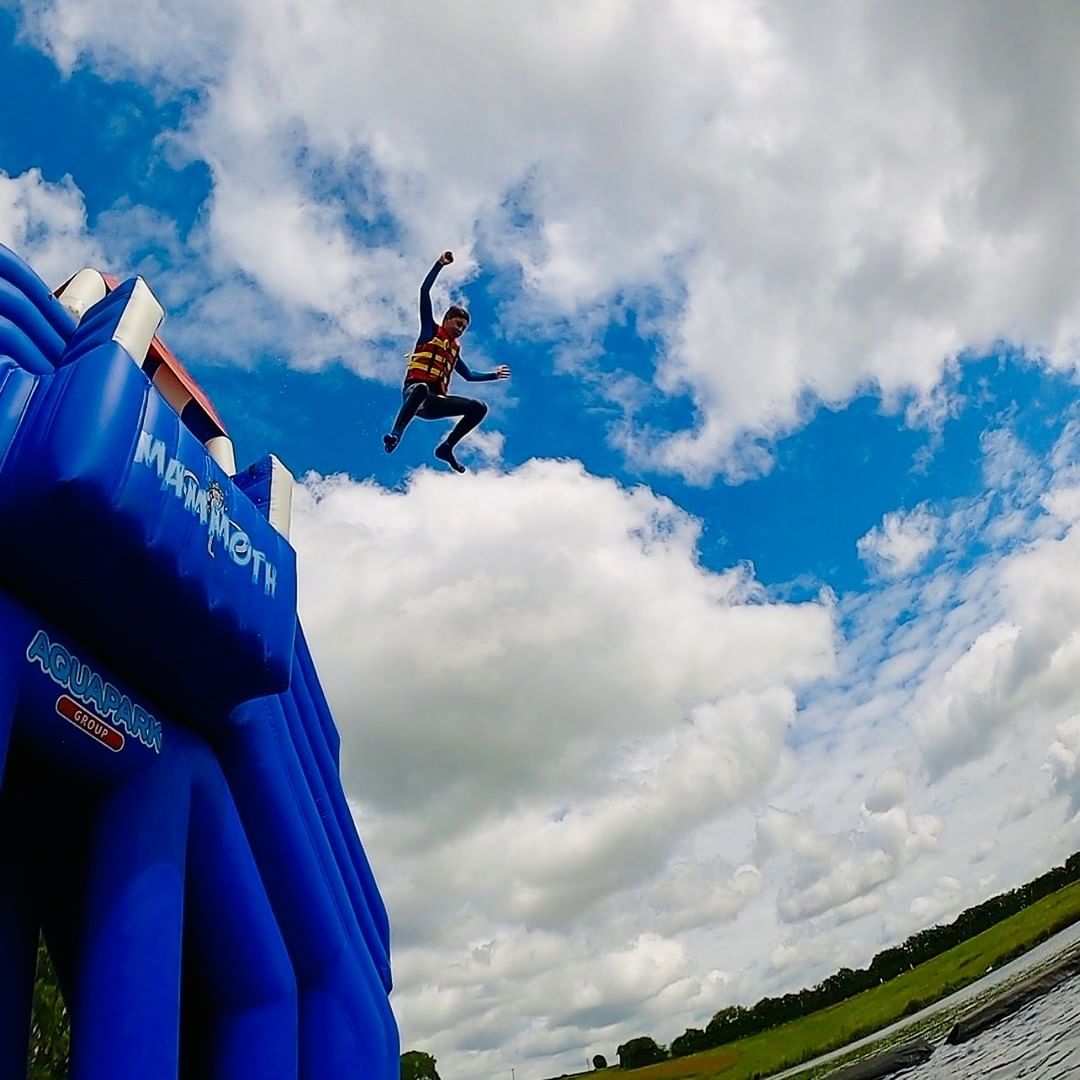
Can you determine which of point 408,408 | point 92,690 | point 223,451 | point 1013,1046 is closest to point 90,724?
point 92,690

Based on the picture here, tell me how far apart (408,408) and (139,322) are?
2923mm

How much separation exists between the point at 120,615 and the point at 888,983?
42.7 m

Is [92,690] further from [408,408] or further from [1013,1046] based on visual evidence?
[1013,1046]

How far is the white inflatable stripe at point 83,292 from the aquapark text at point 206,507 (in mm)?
1208

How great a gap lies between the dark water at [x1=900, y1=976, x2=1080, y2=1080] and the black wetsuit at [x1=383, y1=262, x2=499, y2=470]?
7578mm

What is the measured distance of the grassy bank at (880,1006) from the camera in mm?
30672

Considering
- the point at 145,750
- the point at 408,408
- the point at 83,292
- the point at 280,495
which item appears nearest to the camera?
the point at 145,750

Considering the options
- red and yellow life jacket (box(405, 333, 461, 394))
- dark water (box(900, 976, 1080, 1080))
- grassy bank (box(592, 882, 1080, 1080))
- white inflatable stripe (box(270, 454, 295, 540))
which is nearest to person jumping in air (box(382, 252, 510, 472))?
red and yellow life jacket (box(405, 333, 461, 394))

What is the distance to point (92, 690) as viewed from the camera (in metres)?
3.61

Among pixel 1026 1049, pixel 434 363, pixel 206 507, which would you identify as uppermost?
pixel 434 363

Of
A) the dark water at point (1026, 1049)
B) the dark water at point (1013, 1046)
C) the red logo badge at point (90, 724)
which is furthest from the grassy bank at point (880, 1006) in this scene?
the red logo badge at point (90, 724)

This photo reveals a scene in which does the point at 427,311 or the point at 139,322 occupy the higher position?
the point at 427,311

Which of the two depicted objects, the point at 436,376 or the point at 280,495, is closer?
the point at 280,495

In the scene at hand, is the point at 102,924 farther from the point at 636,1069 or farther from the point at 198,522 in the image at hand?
the point at 636,1069
